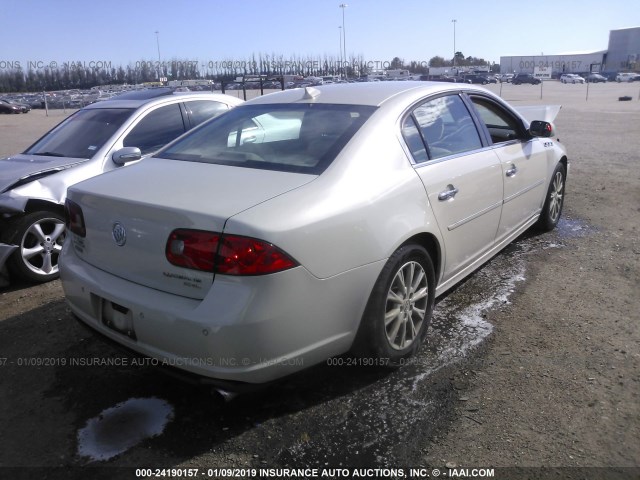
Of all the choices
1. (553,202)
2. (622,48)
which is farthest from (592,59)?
(553,202)

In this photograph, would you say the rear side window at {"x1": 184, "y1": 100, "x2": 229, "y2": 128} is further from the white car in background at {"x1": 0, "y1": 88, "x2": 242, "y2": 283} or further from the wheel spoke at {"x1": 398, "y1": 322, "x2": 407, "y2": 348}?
the wheel spoke at {"x1": 398, "y1": 322, "x2": 407, "y2": 348}

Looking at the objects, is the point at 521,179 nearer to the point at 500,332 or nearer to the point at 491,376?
the point at 500,332

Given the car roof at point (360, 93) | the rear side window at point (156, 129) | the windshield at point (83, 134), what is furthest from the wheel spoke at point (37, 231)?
the car roof at point (360, 93)

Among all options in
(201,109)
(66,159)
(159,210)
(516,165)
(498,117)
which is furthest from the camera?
(201,109)

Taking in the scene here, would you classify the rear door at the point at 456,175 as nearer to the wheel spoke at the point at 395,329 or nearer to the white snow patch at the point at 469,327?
the white snow patch at the point at 469,327

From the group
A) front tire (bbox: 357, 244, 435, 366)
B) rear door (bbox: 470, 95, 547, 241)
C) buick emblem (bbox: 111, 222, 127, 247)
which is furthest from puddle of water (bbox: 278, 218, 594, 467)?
buick emblem (bbox: 111, 222, 127, 247)

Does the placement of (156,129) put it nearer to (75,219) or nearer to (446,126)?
(75,219)

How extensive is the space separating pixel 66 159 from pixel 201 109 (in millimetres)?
1594

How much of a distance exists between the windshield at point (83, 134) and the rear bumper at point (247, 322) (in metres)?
2.99

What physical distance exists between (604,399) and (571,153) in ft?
31.0

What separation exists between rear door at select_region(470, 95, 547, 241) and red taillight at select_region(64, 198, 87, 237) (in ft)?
9.64

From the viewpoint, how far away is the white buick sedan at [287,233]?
7.82 feet

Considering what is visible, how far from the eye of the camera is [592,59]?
114 meters

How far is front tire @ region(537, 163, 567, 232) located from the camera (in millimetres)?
5547
